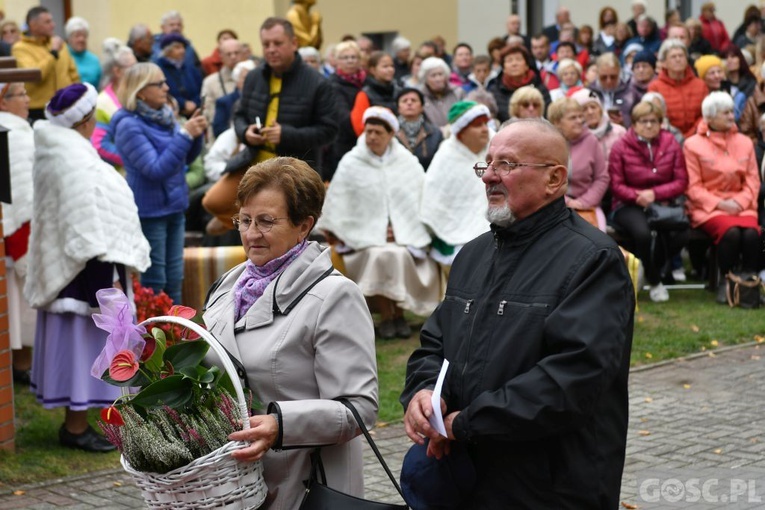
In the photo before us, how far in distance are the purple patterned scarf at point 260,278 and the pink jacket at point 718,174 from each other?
884 cm

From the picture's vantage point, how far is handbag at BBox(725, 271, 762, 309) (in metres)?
11.7

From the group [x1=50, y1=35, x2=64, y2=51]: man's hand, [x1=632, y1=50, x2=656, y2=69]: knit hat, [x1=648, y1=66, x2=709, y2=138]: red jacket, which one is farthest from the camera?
[x1=632, y1=50, x2=656, y2=69]: knit hat

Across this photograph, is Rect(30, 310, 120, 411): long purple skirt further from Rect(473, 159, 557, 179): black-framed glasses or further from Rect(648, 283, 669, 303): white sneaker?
Rect(648, 283, 669, 303): white sneaker

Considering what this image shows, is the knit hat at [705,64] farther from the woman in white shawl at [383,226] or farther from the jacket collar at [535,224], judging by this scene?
the jacket collar at [535,224]

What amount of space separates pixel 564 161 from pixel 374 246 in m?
6.56

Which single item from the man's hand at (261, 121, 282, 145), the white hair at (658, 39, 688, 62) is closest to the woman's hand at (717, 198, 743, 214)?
the white hair at (658, 39, 688, 62)

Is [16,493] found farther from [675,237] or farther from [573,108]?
[675,237]

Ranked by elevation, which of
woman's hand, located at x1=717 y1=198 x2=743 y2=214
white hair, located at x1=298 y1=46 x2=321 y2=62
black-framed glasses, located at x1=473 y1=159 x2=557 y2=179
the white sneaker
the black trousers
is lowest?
the white sneaker

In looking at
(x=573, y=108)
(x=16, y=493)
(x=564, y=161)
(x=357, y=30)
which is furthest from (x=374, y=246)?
(x=357, y=30)

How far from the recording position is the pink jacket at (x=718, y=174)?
40.3 ft

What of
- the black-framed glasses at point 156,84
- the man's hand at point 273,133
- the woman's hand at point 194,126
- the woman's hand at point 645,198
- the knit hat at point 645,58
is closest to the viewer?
Answer: the black-framed glasses at point 156,84

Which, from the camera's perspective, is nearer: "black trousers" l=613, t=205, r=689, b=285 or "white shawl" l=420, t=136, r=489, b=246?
"white shawl" l=420, t=136, r=489, b=246

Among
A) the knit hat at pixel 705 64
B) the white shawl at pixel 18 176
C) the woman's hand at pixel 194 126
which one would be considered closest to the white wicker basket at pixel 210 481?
the white shawl at pixel 18 176

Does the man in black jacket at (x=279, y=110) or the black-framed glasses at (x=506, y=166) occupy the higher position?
the black-framed glasses at (x=506, y=166)
